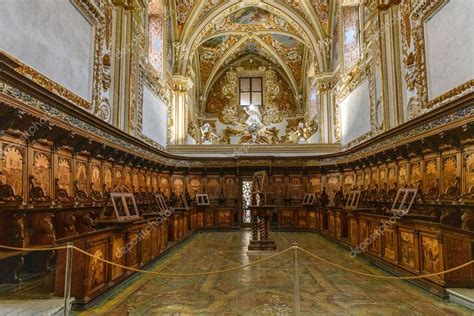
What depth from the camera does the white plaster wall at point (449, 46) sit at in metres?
6.94

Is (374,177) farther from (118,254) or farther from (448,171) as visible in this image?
(118,254)

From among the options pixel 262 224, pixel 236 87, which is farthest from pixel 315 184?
pixel 236 87

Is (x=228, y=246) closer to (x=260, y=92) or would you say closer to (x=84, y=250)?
(x=84, y=250)

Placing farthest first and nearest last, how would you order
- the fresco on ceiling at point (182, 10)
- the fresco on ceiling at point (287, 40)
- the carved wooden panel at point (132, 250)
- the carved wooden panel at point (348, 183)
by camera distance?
the fresco on ceiling at point (287, 40), the fresco on ceiling at point (182, 10), the carved wooden panel at point (348, 183), the carved wooden panel at point (132, 250)

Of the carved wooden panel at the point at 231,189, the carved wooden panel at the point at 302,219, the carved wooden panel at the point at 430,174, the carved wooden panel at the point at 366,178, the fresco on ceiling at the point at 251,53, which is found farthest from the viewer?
the fresco on ceiling at the point at 251,53

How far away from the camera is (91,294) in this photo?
461 cm

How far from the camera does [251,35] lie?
22.9m

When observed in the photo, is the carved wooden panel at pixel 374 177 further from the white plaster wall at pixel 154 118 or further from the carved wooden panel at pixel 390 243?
the white plaster wall at pixel 154 118

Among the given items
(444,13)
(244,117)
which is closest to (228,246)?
(444,13)

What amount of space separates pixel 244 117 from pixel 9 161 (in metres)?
20.4

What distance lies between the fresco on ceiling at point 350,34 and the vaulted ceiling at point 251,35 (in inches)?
75.3

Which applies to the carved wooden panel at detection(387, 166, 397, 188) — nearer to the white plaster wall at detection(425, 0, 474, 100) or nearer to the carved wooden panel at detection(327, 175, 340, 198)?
the white plaster wall at detection(425, 0, 474, 100)

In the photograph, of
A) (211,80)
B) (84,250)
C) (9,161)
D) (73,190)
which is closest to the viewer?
(84,250)

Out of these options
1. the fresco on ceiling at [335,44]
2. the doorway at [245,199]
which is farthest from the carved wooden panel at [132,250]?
the fresco on ceiling at [335,44]
